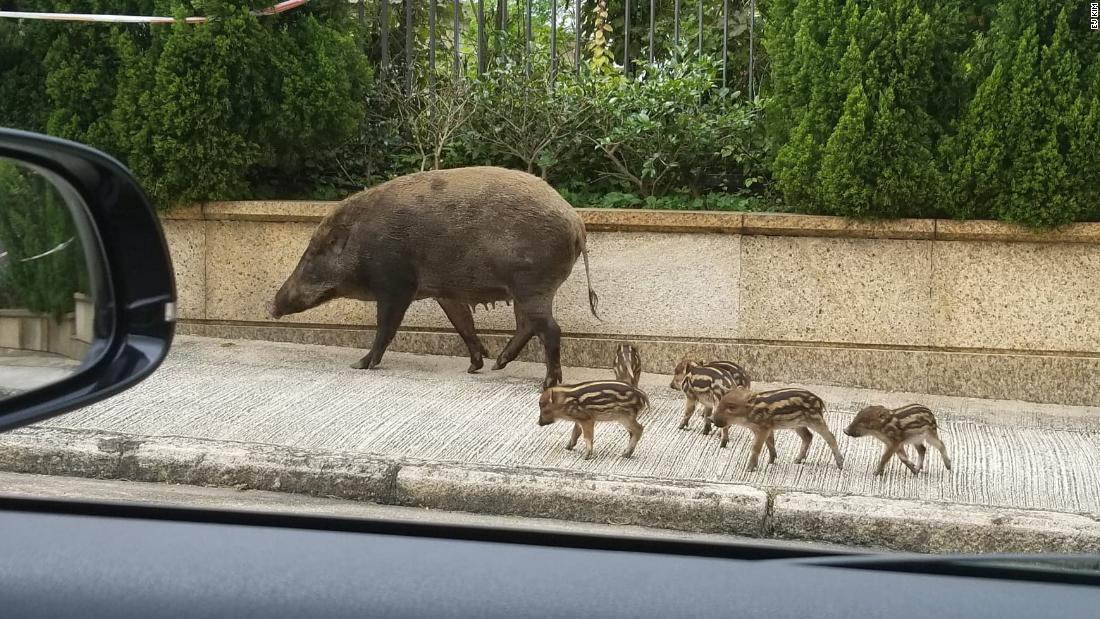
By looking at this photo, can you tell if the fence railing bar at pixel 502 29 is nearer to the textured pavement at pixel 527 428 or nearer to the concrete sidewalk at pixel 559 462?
the textured pavement at pixel 527 428

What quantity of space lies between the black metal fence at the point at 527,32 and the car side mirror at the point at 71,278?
307 inches

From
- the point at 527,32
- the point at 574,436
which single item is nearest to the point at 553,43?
the point at 527,32

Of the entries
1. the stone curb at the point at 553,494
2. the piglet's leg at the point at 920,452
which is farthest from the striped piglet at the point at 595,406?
the piglet's leg at the point at 920,452

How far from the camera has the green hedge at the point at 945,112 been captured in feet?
26.5

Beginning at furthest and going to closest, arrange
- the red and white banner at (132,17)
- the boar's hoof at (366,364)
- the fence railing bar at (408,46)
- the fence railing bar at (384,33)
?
the fence railing bar at (384,33) → the fence railing bar at (408,46) → the red and white banner at (132,17) → the boar's hoof at (366,364)

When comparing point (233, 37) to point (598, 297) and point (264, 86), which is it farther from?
point (598, 297)

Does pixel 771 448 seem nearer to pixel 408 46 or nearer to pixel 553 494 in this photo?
pixel 553 494

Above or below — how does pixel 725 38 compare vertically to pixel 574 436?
above

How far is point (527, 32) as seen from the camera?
399 inches

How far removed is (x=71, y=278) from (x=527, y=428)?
16.2 ft

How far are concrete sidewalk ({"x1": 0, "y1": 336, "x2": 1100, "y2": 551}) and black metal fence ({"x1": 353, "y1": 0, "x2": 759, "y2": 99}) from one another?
324 cm

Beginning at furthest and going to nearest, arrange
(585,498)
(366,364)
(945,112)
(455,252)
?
1. (945,112)
2. (366,364)
3. (455,252)
4. (585,498)

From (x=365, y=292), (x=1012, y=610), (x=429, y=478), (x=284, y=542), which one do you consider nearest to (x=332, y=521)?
(x=284, y=542)

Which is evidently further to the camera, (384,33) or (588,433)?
(384,33)
